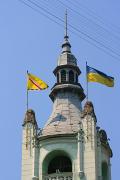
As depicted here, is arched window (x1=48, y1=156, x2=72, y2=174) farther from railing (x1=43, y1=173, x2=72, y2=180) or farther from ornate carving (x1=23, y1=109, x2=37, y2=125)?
ornate carving (x1=23, y1=109, x2=37, y2=125)

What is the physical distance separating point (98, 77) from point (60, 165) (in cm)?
892

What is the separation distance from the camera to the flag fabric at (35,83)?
69750 mm

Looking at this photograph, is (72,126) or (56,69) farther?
(56,69)

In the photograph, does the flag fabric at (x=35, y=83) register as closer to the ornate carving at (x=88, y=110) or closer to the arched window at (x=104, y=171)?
the ornate carving at (x=88, y=110)

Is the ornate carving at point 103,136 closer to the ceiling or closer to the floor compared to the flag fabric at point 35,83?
closer to the floor

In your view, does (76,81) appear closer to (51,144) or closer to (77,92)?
(77,92)

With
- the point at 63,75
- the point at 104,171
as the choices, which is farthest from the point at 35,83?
the point at 104,171

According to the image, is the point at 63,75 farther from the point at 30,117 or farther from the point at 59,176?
the point at 59,176

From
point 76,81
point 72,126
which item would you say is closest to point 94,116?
point 72,126

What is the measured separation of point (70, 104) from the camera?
70.0 meters

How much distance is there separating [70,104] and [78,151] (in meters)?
6.86

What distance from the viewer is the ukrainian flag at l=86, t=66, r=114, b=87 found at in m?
68.6

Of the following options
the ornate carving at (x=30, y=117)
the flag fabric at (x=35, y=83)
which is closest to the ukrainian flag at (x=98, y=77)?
the flag fabric at (x=35, y=83)

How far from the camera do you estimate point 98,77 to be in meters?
69.2
